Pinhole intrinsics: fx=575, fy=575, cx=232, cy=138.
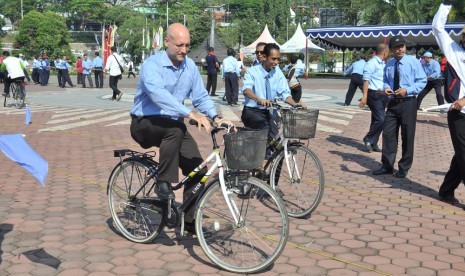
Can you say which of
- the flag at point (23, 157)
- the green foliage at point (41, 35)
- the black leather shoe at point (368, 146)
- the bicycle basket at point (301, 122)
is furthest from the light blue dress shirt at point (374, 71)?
the green foliage at point (41, 35)

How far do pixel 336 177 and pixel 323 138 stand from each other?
11.4ft

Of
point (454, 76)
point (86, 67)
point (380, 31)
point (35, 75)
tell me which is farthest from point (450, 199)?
point (35, 75)

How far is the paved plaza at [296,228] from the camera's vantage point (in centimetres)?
422

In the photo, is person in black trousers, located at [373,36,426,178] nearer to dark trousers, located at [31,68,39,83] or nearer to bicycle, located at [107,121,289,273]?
bicycle, located at [107,121,289,273]

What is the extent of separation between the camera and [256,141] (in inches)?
149

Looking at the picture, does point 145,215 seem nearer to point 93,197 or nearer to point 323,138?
point 93,197

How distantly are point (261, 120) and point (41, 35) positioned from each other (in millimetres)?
94088

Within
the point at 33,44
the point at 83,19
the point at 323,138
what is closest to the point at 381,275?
the point at 323,138

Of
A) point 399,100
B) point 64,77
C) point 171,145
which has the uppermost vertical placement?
point 399,100

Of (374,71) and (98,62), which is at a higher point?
(98,62)

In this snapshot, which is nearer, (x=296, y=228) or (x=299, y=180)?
(x=296, y=228)

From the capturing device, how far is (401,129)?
7.38m

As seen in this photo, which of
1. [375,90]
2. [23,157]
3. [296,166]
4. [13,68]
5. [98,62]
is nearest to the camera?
[23,157]

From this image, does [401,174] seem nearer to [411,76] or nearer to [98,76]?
[411,76]
